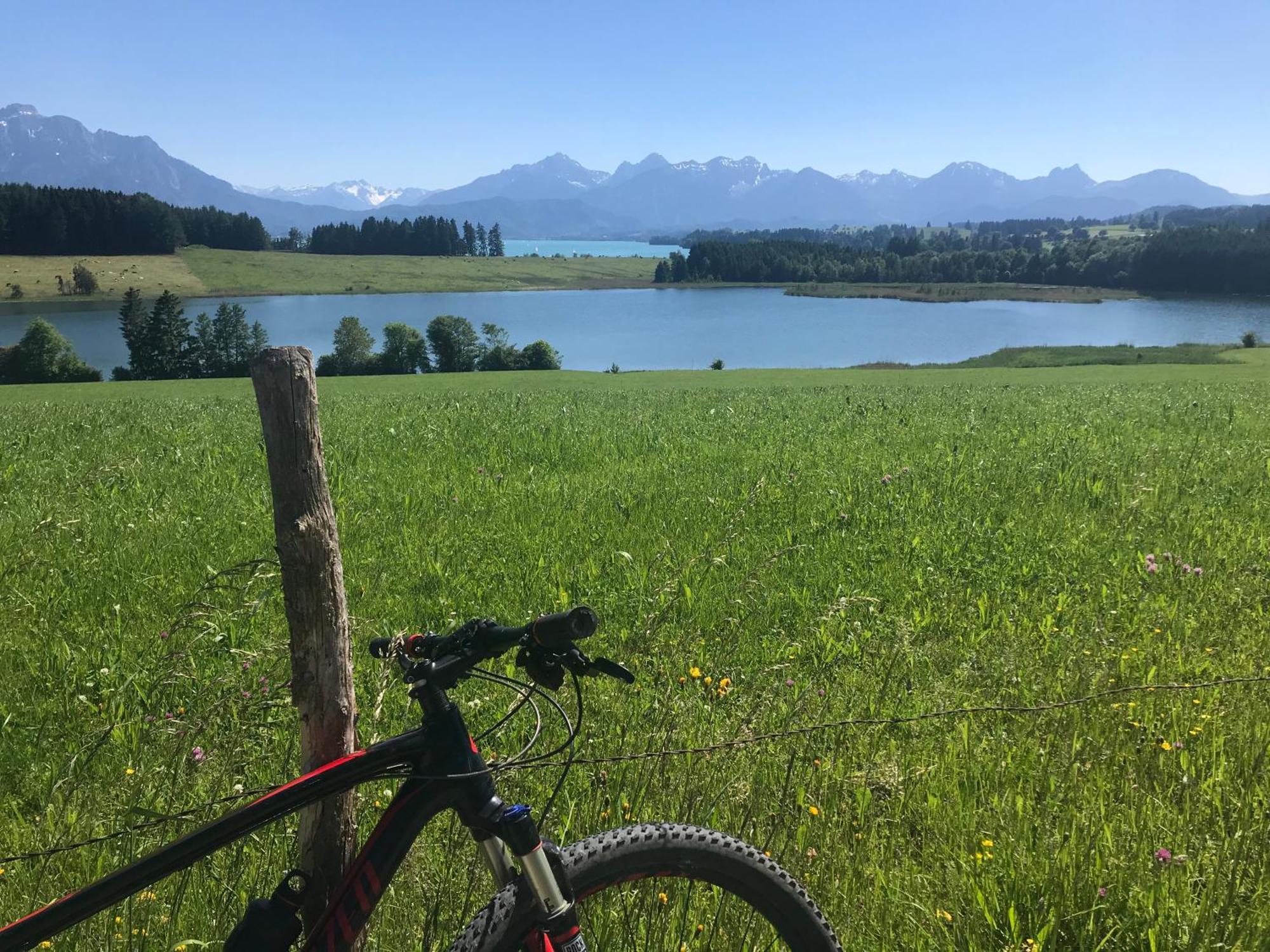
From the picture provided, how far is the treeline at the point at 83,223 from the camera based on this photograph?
131000mm

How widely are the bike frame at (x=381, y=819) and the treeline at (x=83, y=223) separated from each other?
168514mm

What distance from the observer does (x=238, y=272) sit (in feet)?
495

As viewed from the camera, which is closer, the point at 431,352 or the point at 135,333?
the point at 135,333

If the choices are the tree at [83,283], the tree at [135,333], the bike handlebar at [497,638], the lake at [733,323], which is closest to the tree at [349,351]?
the lake at [733,323]

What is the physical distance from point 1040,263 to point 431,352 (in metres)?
135

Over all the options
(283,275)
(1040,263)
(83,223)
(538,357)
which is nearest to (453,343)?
(538,357)

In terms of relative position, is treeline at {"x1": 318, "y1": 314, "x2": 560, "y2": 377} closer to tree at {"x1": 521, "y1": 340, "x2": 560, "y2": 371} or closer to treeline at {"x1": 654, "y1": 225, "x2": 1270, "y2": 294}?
tree at {"x1": 521, "y1": 340, "x2": 560, "y2": 371}

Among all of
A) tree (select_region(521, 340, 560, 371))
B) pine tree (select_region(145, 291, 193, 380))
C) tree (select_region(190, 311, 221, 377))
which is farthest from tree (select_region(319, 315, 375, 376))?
tree (select_region(521, 340, 560, 371))

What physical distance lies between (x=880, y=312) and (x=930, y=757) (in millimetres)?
129106

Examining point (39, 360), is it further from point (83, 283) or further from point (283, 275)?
point (283, 275)

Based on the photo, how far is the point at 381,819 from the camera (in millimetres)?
1634

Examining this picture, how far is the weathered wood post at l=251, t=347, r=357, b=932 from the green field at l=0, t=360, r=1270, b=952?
0.95ft

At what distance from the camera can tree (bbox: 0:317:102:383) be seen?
6550cm

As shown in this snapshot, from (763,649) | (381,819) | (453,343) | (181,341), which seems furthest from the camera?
(453,343)
